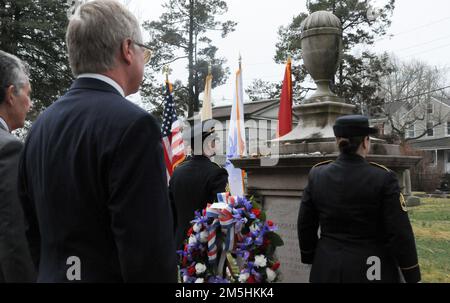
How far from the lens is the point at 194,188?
4.83 m

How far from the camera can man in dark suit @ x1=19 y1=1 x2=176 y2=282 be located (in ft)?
4.93

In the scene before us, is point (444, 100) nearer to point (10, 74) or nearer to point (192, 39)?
point (192, 39)

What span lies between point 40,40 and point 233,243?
1833 centimetres

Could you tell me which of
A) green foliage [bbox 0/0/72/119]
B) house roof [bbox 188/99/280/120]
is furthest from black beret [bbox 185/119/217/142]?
house roof [bbox 188/99/280/120]

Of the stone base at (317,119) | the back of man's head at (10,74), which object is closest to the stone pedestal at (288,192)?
the stone base at (317,119)

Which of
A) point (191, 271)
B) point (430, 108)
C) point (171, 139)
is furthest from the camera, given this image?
point (430, 108)

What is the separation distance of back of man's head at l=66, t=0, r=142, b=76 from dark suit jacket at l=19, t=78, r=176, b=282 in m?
0.08

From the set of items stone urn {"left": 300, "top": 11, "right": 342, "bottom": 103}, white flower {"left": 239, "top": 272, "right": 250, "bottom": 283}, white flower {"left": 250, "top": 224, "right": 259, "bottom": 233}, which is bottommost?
white flower {"left": 239, "top": 272, "right": 250, "bottom": 283}

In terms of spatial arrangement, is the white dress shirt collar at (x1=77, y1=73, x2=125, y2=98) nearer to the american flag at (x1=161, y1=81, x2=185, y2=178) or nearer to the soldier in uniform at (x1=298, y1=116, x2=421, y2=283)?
the soldier in uniform at (x1=298, y1=116, x2=421, y2=283)

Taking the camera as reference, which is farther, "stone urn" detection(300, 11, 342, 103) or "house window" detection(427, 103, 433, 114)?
"house window" detection(427, 103, 433, 114)

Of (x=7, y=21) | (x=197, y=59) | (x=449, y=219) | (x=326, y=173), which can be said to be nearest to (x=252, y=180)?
(x=326, y=173)

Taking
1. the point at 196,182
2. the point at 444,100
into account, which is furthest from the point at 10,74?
the point at 444,100

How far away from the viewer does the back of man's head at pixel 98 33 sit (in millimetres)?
1700
